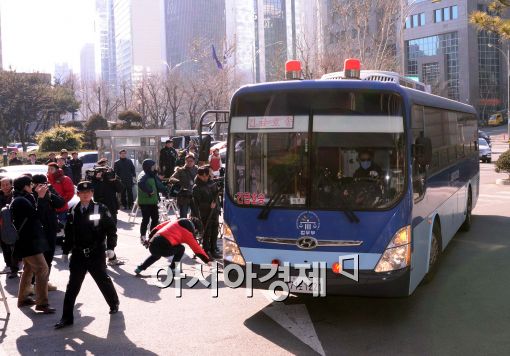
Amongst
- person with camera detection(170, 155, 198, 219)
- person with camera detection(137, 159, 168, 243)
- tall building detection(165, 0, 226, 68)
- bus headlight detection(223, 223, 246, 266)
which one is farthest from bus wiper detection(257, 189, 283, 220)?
tall building detection(165, 0, 226, 68)


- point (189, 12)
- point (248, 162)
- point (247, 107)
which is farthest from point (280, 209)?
point (189, 12)

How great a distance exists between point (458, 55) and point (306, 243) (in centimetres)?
8478

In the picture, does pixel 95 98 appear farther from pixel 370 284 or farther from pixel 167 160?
pixel 370 284

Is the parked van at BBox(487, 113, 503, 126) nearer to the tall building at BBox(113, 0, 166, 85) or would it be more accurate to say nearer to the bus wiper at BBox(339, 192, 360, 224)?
the bus wiper at BBox(339, 192, 360, 224)

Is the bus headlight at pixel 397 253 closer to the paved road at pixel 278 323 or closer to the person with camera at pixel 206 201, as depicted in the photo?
the paved road at pixel 278 323

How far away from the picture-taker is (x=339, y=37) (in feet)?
131

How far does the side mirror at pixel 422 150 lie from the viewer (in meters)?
7.05

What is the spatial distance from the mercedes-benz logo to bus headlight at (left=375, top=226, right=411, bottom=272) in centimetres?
69

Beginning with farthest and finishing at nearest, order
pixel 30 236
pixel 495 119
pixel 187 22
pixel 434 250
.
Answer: pixel 187 22 → pixel 495 119 → pixel 434 250 → pixel 30 236

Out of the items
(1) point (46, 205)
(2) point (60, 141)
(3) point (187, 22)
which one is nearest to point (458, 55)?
(2) point (60, 141)

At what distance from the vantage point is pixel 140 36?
16125 cm

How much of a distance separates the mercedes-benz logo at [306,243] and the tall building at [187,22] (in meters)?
129

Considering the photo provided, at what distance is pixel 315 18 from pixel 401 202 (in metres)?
34.7

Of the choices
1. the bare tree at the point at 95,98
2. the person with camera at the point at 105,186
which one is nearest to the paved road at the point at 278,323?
the person with camera at the point at 105,186
